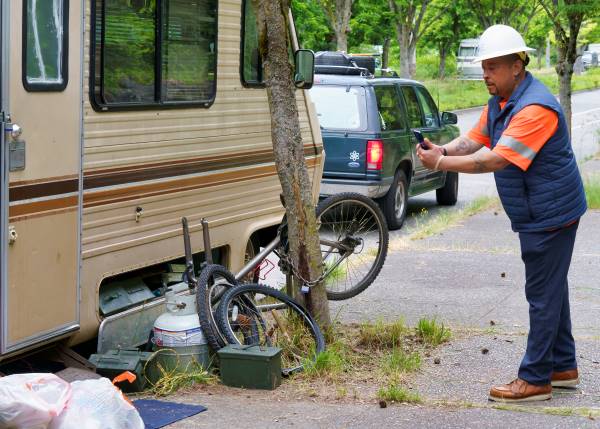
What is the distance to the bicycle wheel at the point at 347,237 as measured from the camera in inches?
302

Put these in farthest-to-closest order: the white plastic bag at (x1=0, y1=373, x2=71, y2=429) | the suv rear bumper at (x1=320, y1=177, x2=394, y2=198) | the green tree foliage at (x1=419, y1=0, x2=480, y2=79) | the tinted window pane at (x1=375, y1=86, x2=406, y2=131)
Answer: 1. the green tree foliage at (x1=419, y1=0, x2=480, y2=79)
2. the tinted window pane at (x1=375, y1=86, x2=406, y2=131)
3. the suv rear bumper at (x1=320, y1=177, x2=394, y2=198)
4. the white plastic bag at (x1=0, y1=373, x2=71, y2=429)

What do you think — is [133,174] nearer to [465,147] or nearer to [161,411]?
[161,411]

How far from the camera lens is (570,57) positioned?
601 inches

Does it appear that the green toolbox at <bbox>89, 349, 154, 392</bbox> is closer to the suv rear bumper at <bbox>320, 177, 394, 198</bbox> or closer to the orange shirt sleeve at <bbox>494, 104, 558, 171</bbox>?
the orange shirt sleeve at <bbox>494, 104, 558, 171</bbox>

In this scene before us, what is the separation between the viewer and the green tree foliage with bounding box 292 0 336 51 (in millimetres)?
31406

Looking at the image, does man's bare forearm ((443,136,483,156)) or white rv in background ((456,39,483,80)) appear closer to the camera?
man's bare forearm ((443,136,483,156))

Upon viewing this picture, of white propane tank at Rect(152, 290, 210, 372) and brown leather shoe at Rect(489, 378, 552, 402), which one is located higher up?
white propane tank at Rect(152, 290, 210, 372)

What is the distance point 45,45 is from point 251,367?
6.57 ft

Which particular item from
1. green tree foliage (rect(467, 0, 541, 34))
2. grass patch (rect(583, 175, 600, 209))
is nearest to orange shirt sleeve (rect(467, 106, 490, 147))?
grass patch (rect(583, 175, 600, 209))

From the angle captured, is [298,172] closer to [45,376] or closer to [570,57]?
[45,376]

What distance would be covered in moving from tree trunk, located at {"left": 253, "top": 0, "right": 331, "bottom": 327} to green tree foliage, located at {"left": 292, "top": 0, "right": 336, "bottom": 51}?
79.3 ft

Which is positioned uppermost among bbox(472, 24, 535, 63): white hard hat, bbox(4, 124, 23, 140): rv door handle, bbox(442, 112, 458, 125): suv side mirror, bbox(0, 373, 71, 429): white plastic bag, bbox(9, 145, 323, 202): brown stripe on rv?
bbox(472, 24, 535, 63): white hard hat

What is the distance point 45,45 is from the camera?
5.29m

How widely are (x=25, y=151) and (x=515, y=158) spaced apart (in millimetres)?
2436
